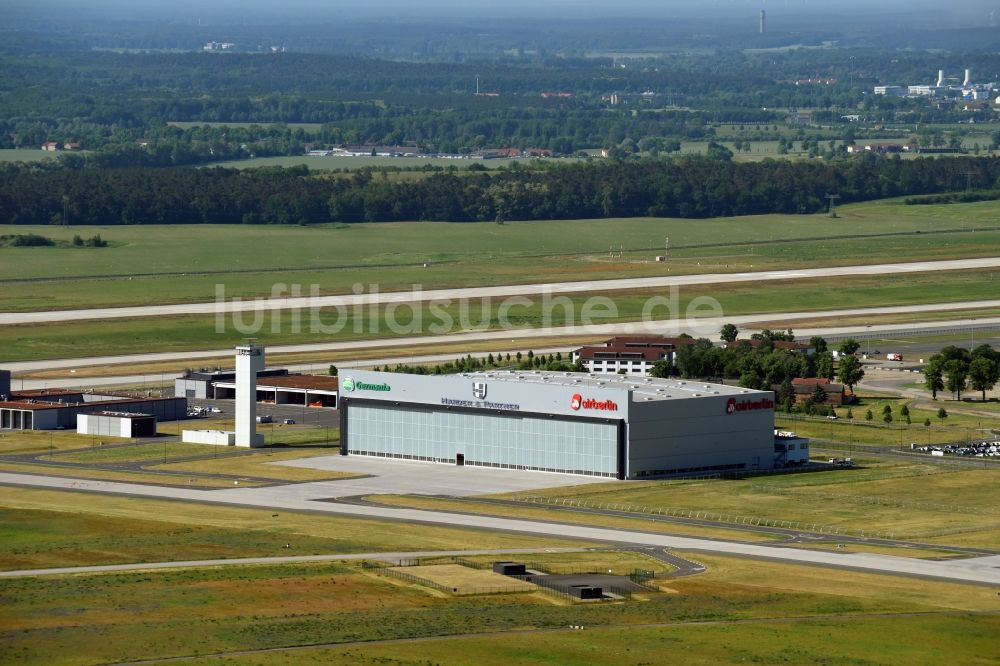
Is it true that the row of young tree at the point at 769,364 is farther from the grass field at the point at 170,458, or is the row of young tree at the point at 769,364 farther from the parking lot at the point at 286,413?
the grass field at the point at 170,458

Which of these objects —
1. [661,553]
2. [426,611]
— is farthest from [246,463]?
[426,611]

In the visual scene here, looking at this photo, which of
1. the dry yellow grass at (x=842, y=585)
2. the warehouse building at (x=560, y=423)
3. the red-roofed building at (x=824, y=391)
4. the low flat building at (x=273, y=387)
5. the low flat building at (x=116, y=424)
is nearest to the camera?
the dry yellow grass at (x=842, y=585)

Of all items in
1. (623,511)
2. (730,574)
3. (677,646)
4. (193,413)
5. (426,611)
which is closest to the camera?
(677,646)

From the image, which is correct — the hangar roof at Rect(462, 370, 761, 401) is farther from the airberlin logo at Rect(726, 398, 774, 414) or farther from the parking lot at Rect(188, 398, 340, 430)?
the parking lot at Rect(188, 398, 340, 430)

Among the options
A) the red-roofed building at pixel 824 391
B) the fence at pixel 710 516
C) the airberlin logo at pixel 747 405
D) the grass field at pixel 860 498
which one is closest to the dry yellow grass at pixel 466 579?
the fence at pixel 710 516

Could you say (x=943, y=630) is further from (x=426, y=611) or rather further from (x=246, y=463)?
(x=246, y=463)

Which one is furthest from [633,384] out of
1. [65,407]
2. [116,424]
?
[65,407]
